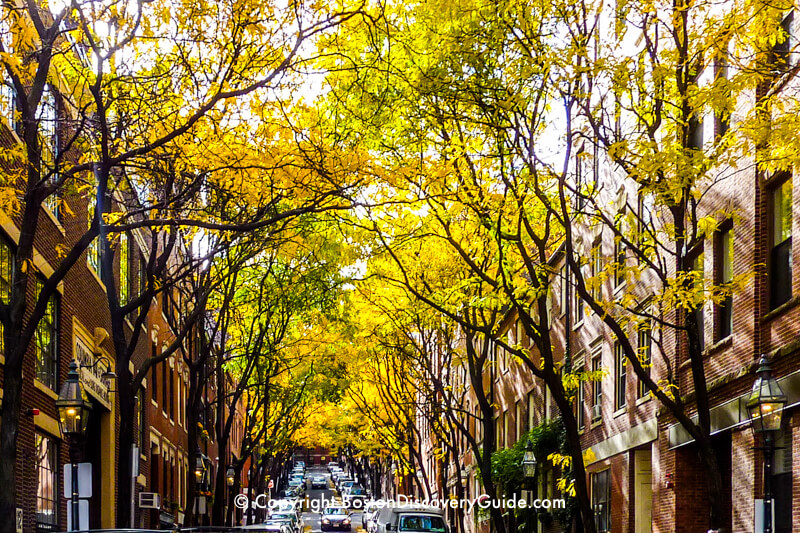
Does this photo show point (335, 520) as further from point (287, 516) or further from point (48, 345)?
point (48, 345)

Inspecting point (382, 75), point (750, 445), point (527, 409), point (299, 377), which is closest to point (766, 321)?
point (750, 445)

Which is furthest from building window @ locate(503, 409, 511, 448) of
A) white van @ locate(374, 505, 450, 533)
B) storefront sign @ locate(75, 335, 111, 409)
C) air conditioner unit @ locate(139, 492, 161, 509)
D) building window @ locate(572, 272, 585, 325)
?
storefront sign @ locate(75, 335, 111, 409)

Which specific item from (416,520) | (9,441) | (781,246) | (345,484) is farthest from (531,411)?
(345,484)

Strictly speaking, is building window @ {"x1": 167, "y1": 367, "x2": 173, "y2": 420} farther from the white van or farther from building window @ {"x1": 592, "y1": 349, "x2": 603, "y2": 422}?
building window @ {"x1": 592, "y1": 349, "x2": 603, "y2": 422}

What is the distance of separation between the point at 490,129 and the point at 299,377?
114ft

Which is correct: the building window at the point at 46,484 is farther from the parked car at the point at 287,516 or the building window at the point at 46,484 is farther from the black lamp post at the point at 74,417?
the parked car at the point at 287,516

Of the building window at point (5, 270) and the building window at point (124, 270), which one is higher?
the building window at point (124, 270)

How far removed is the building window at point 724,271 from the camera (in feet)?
68.2

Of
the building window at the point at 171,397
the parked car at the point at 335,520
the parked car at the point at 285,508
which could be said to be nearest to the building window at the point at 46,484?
the building window at the point at 171,397

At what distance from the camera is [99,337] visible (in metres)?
29.4

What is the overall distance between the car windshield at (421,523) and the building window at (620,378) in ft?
29.1

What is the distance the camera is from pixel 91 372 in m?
27.6

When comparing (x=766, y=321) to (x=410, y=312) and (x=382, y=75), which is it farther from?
(x=410, y=312)

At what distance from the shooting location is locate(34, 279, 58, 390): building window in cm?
2223
